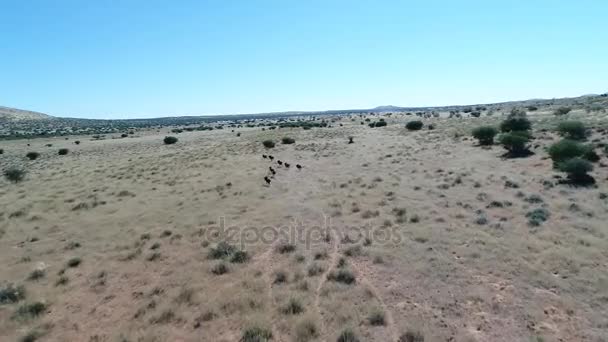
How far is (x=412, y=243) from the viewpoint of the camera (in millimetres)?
13078

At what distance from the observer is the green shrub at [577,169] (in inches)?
799

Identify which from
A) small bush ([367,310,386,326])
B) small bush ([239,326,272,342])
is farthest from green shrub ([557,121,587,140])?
small bush ([239,326,272,342])

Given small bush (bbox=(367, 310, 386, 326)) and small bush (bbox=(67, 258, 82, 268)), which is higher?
small bush (bbox=(367, 310, 386, 326))

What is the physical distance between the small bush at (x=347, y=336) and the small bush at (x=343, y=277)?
8.54ft

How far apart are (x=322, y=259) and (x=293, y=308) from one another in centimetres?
329

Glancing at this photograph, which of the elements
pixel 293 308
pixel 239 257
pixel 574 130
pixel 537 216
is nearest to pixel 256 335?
pixel 293 308

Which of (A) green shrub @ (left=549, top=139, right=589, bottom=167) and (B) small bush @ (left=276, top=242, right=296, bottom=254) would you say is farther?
(A) green shrub @ (left=549, top=139, right=589, bottom=167)

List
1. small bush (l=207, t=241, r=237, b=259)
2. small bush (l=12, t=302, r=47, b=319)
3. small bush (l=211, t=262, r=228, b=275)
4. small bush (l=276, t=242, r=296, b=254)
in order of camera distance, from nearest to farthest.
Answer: small bush (l=12, t=302, r=47, b=319) < small bush (l=211, t=262, r=228, b=275) < small bush (l=207, t=241, r=237, b=259) < small bush (l=276, t=242, r=296, b=254)

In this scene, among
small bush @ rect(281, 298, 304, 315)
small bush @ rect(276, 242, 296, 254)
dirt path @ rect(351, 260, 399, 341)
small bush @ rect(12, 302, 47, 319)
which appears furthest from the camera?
small bush @ rect(276, 242, 296, 254)

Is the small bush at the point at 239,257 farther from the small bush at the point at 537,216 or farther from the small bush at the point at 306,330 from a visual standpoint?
the small bush at the point at 537,216

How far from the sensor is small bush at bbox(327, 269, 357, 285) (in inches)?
409

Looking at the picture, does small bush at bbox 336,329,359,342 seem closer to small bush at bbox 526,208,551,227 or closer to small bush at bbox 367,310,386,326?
small bush at bbox 367,310,386,326

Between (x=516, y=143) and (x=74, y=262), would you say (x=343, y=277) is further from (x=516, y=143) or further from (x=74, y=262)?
(x=516, y=143)

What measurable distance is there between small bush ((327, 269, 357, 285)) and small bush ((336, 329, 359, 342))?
102 inches
